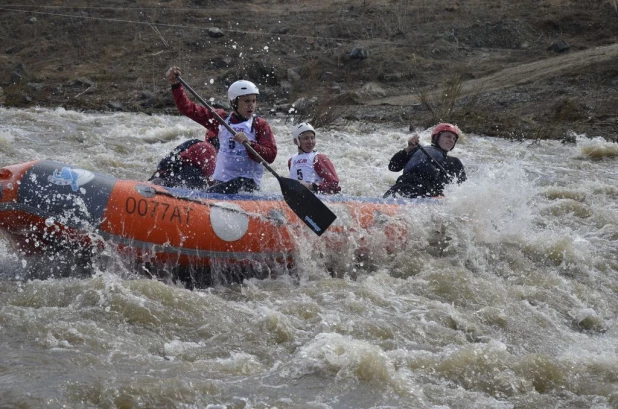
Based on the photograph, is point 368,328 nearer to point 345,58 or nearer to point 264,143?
point 264,143

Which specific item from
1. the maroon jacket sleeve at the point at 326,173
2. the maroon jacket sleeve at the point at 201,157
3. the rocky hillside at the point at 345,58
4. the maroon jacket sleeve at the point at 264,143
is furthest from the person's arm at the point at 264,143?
the rocky hillside at the point at 345,58

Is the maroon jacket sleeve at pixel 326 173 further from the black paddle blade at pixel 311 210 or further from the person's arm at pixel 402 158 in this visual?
the black paddle blade at pixel 311 210

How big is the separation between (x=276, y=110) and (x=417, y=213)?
1033 cm

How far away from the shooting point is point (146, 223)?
6426mm

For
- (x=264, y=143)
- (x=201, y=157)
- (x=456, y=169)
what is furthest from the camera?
(x=456, y=169)

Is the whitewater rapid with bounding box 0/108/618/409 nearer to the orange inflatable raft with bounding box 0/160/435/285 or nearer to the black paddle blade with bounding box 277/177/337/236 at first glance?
the orange inflatable raft with bounding box 0/160/435/285

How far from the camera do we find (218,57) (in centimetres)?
2162

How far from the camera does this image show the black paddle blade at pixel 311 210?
22.7 ft

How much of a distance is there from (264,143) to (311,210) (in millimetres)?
901

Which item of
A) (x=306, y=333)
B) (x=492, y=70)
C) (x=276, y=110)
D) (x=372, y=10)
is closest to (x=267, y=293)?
(x=306, y=333)

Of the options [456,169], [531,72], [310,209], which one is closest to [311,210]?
[310,209]

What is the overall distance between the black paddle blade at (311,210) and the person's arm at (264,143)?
0.54m

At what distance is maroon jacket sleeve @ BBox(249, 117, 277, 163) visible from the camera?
7.38m

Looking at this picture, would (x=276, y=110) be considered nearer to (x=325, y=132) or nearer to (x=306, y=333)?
(x=325, y=132)
